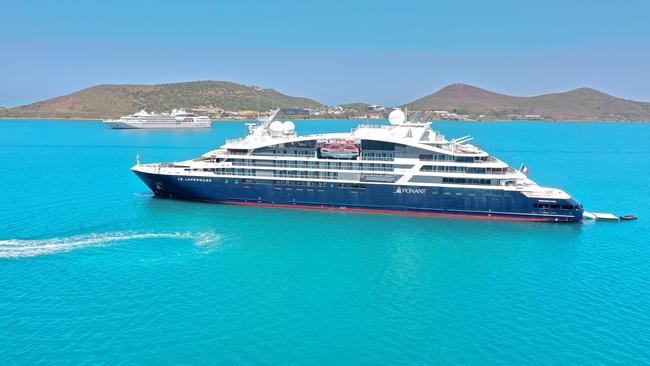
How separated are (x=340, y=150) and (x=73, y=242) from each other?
27.2m

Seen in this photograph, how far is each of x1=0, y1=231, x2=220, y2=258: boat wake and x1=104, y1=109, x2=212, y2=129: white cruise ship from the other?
492 ft

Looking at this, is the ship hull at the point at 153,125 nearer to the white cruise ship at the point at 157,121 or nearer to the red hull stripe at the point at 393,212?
the white cruise ship at the point at 157,121

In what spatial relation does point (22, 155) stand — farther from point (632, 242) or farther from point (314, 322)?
point (632, 242)

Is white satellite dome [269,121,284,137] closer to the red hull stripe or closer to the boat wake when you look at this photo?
the red hull stripe

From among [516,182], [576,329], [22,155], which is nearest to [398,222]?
[516,182]

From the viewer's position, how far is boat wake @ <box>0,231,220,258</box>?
1363 inches

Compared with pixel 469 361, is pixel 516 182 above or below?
above

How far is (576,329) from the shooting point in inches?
971

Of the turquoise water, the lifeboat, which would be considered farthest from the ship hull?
the lifeboat

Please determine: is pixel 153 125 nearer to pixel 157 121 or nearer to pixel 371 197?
pixel 157 121

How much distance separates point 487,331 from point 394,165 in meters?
25.5

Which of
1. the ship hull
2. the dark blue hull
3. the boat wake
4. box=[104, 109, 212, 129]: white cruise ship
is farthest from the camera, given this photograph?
box=[104, 109, 212, 129]: white cruise ship

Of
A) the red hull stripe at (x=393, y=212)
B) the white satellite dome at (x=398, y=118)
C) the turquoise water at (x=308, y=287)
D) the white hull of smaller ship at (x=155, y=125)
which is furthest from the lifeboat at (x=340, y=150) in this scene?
the white hull of smaller ship at (x=155, y=125)

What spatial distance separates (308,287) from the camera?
97.0 feet
